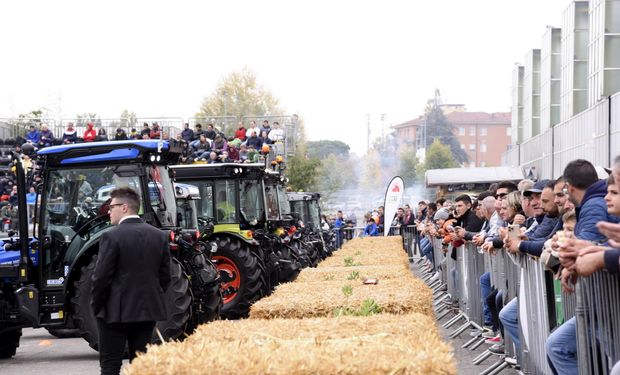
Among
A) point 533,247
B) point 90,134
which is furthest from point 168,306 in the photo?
point 90,134

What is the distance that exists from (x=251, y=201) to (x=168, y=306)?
808cm

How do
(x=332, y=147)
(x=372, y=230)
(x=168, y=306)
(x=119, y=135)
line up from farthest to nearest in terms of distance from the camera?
1. (x=332, y=147)
2. (x=372, y=230)
3. (x=119, y=135)
4. (x=168, y=306)

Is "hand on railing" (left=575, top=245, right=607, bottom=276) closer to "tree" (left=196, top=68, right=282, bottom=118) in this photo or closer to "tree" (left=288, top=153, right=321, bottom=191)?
"tree" (left=288, top=153, right=321, bottom=191)

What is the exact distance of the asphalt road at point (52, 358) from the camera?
12.6 meters

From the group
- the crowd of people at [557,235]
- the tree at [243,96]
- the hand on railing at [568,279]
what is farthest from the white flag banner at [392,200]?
the tree at [243,96]

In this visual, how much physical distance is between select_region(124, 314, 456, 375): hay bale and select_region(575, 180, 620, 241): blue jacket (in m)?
1.89

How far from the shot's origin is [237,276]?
17.9 m

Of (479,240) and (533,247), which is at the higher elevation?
(533,247)

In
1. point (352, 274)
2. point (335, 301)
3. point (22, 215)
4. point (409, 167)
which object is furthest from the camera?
point (409, 167)

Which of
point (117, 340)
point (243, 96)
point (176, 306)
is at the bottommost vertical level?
point (176, 306)

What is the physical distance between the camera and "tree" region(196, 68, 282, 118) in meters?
85.3

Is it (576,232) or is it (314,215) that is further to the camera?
(314,215)

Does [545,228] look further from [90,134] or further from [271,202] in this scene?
[90,134]

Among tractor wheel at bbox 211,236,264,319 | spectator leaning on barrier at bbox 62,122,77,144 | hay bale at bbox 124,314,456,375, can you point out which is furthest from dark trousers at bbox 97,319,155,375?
spectator leaning on barrier at bbox 62,122,77,144
